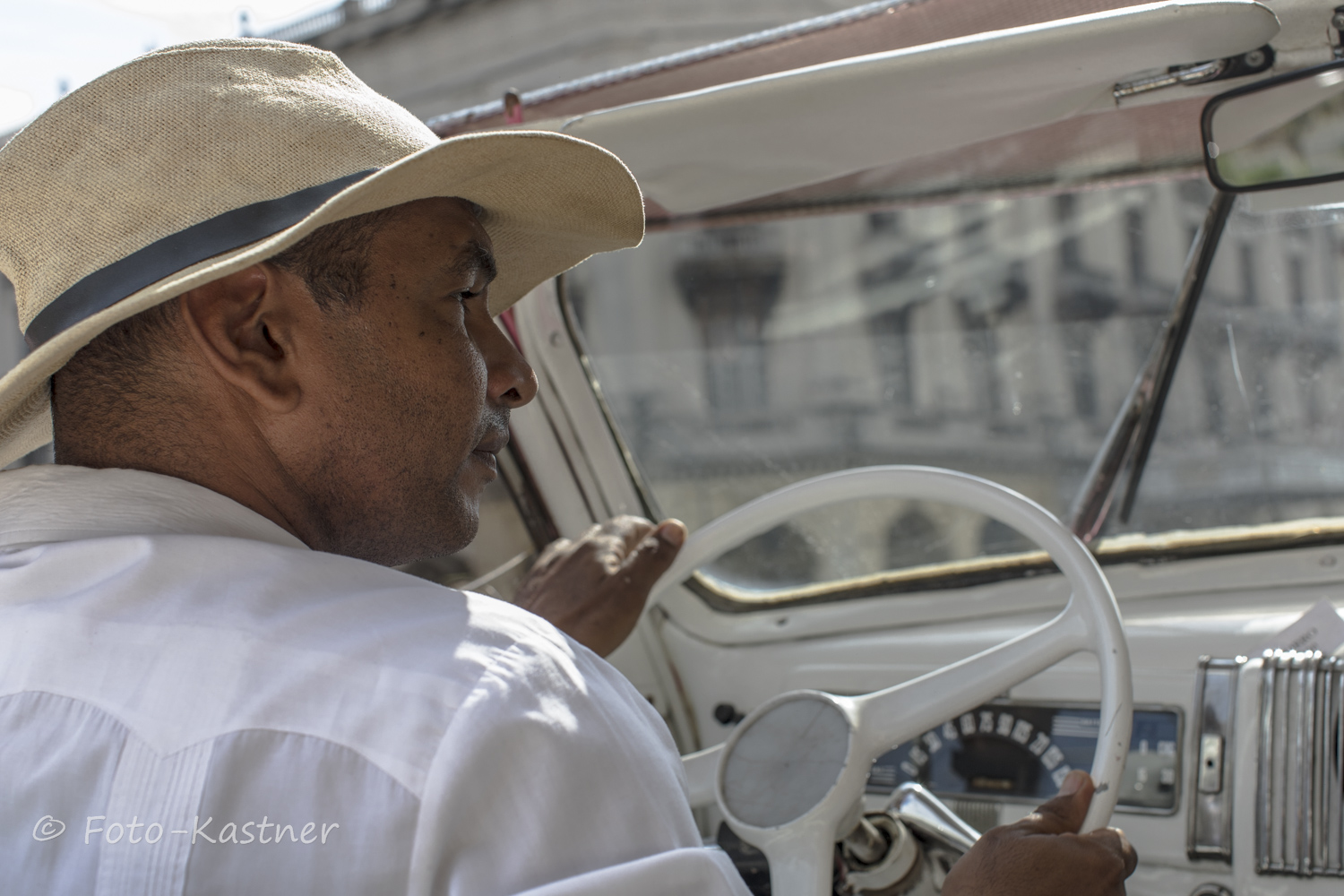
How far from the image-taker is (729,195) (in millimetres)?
1884

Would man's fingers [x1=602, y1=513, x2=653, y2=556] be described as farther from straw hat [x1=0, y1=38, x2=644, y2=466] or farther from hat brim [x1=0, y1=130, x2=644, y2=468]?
straw hat [x1=0, y1=38, x2=644, y2=466]

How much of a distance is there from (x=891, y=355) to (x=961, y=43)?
89 centimetres

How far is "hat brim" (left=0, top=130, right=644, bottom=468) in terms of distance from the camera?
91cm

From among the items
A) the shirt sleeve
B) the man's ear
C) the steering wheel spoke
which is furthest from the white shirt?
the steering wheel spoke

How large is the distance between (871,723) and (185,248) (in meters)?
0.97

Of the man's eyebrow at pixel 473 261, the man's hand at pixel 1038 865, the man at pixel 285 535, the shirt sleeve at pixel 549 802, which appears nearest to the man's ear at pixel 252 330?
the man at pixel 285 535

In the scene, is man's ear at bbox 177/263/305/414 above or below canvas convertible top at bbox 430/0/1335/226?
below

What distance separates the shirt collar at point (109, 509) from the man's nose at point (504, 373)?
1.01 feet

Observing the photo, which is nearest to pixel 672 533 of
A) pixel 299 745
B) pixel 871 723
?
pixel 871 723

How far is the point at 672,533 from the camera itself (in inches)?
67.4

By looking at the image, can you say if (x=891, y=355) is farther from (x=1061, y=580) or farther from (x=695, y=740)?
(x=695, y=740)

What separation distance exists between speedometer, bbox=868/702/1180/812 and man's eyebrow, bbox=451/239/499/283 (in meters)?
1.04

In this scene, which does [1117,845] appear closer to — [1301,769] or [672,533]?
[1301,769]

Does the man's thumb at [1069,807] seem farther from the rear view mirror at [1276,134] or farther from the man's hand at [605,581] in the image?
the rear view mirror at [1276,134]
